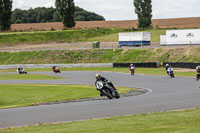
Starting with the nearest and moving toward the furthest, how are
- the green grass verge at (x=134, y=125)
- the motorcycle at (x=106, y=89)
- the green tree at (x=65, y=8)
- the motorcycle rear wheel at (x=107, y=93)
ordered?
the green grass verge at (x=134, y=125) < the motorcycle at (x=106, y=89) < the motorcycle rear wheel at (x=107, y=93) < the green tree at (x=65, y=8)

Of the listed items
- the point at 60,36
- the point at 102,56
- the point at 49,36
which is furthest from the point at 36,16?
the point at 102,56

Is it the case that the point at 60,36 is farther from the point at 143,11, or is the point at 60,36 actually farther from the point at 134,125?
the point at 134,125

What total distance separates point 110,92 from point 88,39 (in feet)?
241

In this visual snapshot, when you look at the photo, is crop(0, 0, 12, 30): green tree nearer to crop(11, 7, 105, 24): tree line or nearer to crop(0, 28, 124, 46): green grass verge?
crop(0, 28, 124, 46): green grass verge

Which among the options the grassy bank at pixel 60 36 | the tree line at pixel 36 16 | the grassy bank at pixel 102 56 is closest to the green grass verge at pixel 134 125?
the grassy bank at pixel 102 56

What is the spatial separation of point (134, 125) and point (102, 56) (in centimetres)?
5597

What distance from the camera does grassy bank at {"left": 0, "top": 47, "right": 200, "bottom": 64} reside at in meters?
59.3

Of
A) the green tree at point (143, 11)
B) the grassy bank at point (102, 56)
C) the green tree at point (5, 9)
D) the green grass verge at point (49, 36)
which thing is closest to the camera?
the grassy bank at point (102, 56)

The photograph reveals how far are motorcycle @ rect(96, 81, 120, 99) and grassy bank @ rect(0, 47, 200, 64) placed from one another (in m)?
36.4

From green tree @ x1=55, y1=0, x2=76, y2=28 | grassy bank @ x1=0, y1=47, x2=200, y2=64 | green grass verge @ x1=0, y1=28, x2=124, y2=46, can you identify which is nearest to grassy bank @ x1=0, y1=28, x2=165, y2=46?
green grass verge @ x1=0, y1=28, x2=124, y2=46

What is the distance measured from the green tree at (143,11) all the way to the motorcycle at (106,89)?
67533 mm

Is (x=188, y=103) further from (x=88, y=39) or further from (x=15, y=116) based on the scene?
(x=88, y=39)

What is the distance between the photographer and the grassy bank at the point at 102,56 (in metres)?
59.3

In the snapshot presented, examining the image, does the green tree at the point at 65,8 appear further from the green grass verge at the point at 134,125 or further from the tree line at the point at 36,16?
the green grass verge at the point at 134,125
